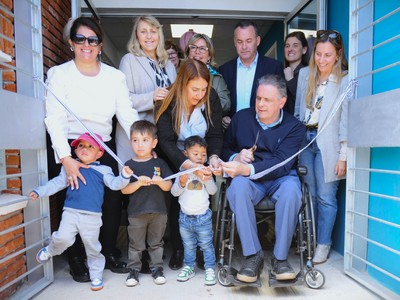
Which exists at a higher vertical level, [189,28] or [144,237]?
[189,28]

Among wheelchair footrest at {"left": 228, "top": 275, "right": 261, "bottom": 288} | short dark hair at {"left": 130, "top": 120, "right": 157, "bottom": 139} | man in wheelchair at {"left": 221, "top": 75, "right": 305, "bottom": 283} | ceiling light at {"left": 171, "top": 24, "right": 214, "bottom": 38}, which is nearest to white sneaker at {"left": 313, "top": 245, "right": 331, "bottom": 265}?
man in wheelchair at {"left": 221, "top": 75, "right": 305, "bottom": 283}

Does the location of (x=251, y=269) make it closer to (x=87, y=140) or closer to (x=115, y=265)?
(x=115, y=265)

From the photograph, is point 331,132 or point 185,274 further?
point 331,132

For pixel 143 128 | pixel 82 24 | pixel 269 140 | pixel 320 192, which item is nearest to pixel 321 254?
pixel 320 192

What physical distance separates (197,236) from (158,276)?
352 mm

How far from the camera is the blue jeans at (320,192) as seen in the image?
279cm

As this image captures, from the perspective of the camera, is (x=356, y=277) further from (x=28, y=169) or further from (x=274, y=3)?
(x=274, y=3)

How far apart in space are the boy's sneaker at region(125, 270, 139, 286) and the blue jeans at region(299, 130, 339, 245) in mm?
1374

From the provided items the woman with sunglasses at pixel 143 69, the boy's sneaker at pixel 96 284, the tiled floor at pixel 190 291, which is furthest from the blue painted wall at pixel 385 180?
the boy's sneaker at pixel 96 284

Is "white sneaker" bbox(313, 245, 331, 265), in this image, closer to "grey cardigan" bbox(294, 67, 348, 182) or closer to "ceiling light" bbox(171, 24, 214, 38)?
"grey cardigan" bbox(294, 67, 348, 182)

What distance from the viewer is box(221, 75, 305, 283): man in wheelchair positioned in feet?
7.36

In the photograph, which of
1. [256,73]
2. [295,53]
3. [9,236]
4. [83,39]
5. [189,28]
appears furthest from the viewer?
[189,28]

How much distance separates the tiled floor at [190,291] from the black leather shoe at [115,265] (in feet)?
0.18

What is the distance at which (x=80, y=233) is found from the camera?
2.27 meters
